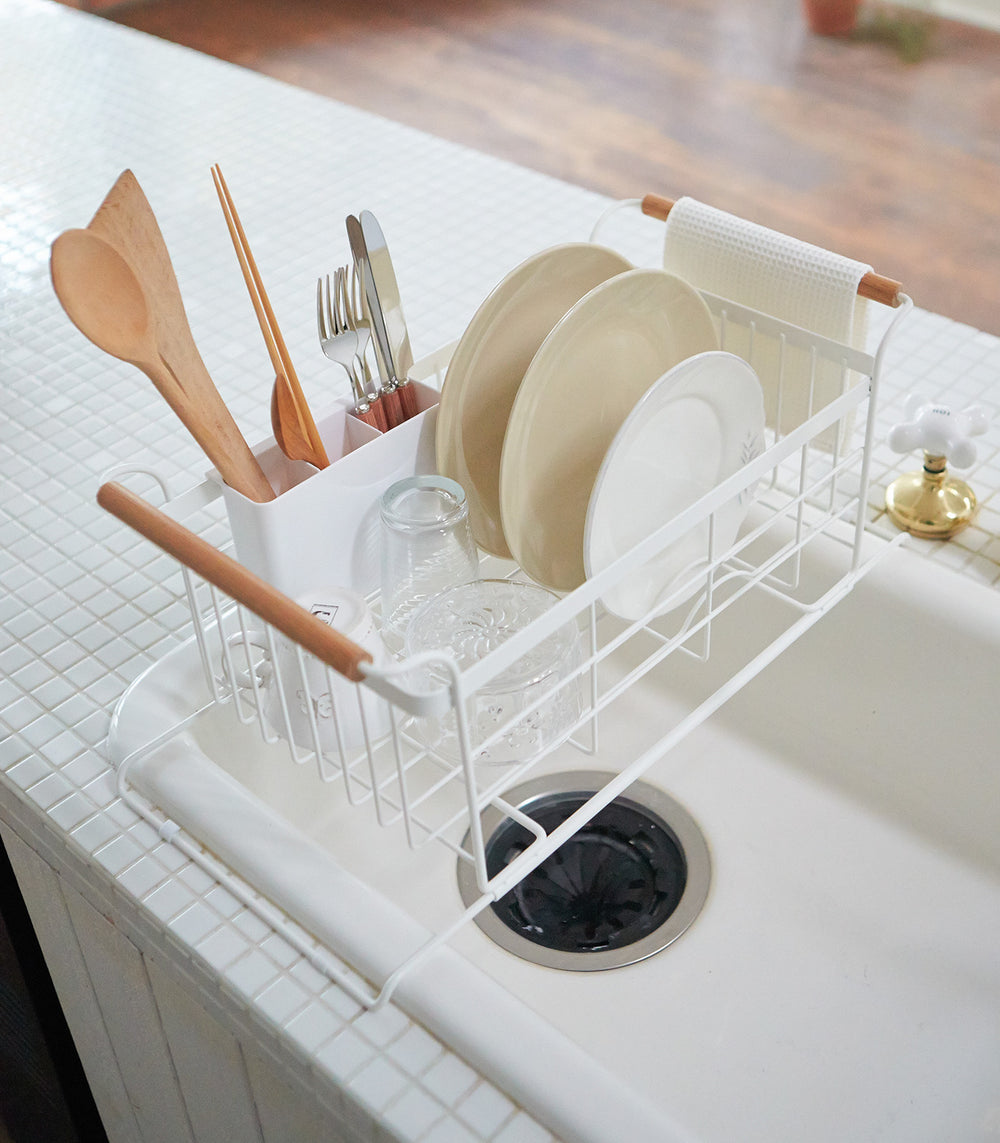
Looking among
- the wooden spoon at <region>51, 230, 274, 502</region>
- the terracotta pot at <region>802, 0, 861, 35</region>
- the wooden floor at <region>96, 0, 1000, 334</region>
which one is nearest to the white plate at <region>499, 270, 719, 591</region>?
the wooden spoon at <region>51, 230, 274, 502</region>

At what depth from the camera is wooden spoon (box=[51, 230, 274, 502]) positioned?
2.03 ft

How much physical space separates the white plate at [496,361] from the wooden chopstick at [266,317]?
0.09 metres

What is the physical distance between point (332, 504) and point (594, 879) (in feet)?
1.17

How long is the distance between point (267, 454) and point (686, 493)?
0.86 feet

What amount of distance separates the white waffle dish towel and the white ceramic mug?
0.34m

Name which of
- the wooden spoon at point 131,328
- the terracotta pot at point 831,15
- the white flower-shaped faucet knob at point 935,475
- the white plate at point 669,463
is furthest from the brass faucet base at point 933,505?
the terracotta pot at point 831,15

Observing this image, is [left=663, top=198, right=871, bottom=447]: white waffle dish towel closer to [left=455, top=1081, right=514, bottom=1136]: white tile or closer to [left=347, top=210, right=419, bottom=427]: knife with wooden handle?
[left=347, top=210, right=419, bottom=427]: knife with wooden handle

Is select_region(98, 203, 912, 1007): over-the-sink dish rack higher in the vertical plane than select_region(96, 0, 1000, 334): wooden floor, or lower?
higher

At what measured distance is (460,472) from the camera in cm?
83

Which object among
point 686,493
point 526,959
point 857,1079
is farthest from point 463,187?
point 857,1079

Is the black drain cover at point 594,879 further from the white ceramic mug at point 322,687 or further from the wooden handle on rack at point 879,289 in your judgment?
the wooden handle on rack at point 879,289

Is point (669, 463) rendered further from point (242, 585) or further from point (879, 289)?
point (242, 585)

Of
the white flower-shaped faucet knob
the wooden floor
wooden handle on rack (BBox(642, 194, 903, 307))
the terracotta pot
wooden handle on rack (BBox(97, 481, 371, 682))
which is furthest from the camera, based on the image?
the terracotta pot

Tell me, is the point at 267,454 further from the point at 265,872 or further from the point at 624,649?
the point at 624,649
